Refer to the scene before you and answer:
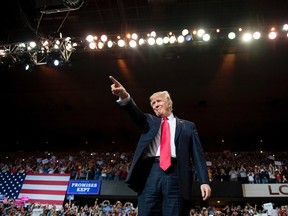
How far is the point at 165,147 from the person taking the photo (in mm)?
2371

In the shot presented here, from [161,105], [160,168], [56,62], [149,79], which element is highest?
[149,79]

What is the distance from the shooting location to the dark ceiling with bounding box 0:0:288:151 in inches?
394

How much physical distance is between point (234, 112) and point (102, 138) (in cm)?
715

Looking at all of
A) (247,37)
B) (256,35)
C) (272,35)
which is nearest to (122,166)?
(247,37)

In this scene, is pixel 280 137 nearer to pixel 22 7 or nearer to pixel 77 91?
pixel 77 91

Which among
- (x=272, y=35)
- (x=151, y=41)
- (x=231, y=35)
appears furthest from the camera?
(x=151, y=41)

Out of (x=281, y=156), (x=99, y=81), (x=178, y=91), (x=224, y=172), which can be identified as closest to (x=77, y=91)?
(x=99, y=81)

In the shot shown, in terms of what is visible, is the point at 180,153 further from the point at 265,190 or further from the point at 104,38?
the point at 265,190

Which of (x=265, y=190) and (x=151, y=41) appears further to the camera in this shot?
(x=265, y=190)

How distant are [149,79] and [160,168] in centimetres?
1003

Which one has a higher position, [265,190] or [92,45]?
[92,45]

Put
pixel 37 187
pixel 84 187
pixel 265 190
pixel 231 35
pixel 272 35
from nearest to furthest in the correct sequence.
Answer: pixel 272 35 → pixel 231 35 → pixel 265 190 → pixel 84 187 → pixel 37 187

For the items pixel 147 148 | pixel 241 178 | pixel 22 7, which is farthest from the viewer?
pixel 241 178

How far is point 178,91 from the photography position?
12.6 metres
